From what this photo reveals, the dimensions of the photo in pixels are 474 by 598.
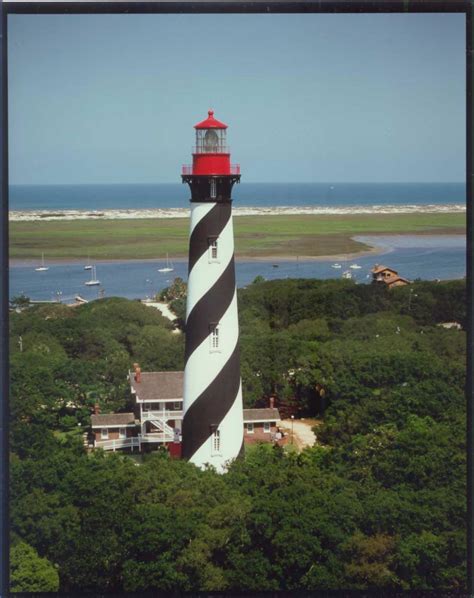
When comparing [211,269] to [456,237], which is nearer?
[211,269]

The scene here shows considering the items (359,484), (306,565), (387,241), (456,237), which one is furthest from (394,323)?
(387,241)

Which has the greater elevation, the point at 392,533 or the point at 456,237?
the point at 456,237

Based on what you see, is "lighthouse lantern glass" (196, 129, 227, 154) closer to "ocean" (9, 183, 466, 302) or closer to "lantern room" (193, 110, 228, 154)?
"lantern room" (193, 110, 228, 154)

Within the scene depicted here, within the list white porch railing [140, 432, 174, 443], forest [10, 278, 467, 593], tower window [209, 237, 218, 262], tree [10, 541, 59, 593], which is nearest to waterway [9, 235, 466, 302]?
forest [10, 278, 467, 593]

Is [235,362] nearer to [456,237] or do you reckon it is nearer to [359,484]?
[359,484]

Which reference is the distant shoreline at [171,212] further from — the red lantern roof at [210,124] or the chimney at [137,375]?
the red lantern roof at [210,124]

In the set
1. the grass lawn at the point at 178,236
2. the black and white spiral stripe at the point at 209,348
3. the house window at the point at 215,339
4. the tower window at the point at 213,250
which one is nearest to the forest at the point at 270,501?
the black and white spiral stripe at the point at 209,348

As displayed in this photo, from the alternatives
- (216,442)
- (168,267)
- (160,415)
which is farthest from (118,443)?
(168,267)
